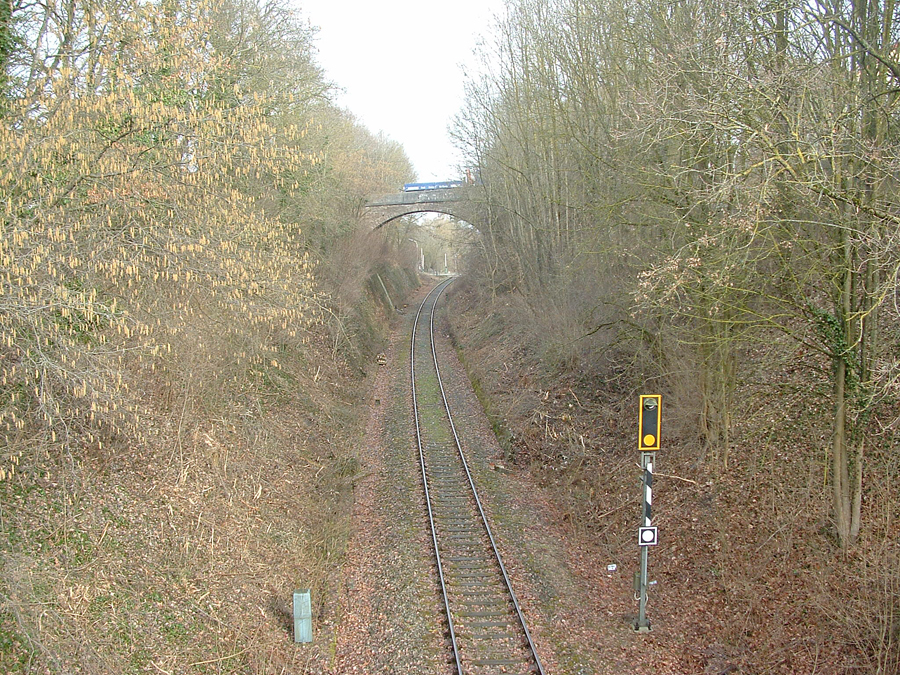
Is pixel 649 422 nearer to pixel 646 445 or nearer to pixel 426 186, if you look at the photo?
pixel 646 445

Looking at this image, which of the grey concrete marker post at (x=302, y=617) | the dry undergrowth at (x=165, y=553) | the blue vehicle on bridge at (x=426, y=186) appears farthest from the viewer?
the blue vehicle on bridge at (x=426, y=186)

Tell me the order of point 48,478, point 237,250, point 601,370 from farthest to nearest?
point 601,370 → point 237,250 → point 48,478

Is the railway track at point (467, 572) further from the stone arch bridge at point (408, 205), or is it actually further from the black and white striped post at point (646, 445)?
→ the stone arch bridge at point (408, 205)

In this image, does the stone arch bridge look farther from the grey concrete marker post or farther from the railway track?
the grey concrete marker post

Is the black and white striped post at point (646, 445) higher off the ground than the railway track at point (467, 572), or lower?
higher

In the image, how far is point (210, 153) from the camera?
813 cm

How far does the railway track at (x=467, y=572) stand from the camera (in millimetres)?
7812

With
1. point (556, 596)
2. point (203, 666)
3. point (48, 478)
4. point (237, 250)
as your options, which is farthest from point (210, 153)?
point (556, 596)

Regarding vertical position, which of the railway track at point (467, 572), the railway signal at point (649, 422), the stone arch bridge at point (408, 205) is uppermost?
the stone arch bridge at point (408, 205)

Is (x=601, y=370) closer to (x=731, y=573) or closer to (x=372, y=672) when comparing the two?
(x=731, y=573)

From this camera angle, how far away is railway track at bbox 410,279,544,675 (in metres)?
7.81

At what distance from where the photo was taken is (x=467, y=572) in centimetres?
981

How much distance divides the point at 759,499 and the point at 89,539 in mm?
9159

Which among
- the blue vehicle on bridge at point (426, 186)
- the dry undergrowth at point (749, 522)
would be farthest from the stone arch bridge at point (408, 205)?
the dry undergrowth at point (749, 522)
